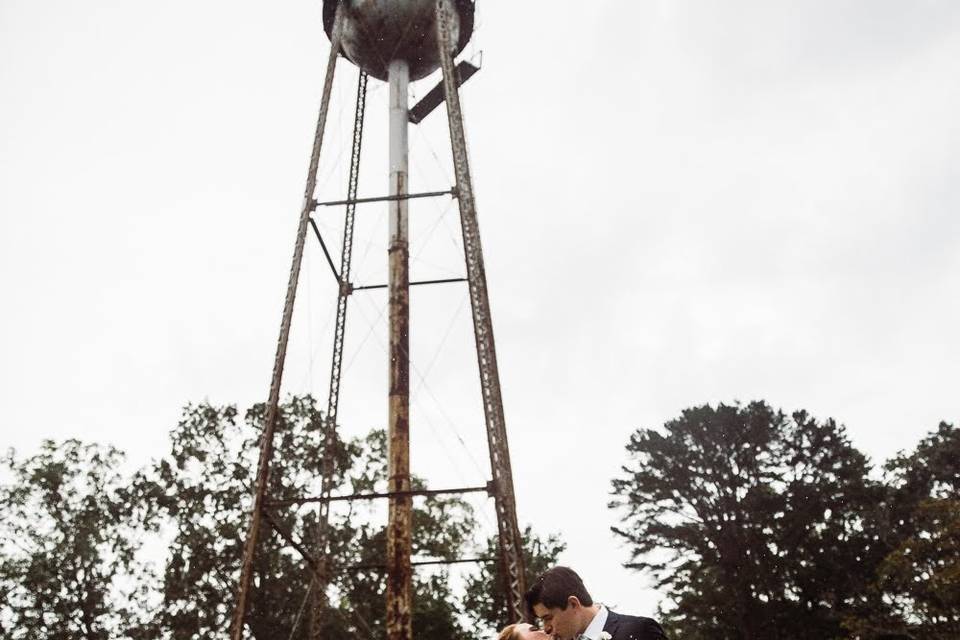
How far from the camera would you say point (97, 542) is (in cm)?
2333

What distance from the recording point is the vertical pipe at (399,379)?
891 centimetres

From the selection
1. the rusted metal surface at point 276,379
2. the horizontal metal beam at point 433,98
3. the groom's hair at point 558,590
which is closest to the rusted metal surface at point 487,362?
the rusted metal surface at point 276,379

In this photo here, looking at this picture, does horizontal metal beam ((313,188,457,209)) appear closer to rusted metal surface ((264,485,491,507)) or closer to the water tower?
the water tower

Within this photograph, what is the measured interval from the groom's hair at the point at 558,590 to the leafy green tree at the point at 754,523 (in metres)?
28.0

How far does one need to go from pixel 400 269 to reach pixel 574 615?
8711mm

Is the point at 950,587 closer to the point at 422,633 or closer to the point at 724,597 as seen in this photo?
the point at 724,597

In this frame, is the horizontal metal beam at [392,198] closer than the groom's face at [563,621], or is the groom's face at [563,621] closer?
the groom's face at [563,621]

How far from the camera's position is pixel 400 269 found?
11.0m

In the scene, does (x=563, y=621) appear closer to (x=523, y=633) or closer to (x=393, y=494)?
(x=523, y=633)

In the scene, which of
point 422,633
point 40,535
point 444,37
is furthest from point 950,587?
point 40,535

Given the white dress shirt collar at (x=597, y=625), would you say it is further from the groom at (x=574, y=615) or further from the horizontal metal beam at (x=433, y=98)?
the horizontal metal beam at (x=433, y=98)

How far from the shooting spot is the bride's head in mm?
2350

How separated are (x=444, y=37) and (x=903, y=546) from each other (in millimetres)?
20493

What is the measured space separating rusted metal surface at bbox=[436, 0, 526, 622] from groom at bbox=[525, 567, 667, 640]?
5746 millimetres
